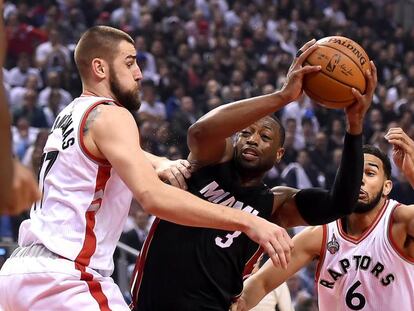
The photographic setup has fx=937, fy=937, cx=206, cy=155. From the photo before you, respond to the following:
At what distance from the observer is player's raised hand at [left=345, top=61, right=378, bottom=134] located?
4.30 metres

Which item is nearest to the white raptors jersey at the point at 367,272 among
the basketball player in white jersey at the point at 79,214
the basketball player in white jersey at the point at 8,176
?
the basketball player in white jersey at the point at 79,214

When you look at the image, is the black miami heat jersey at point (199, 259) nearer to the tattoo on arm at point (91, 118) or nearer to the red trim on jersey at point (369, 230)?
the red trim on jersey at point (369, 230)

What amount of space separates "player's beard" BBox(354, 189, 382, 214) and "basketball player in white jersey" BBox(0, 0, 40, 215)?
3.08m

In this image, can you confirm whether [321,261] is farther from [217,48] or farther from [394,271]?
[217,48]

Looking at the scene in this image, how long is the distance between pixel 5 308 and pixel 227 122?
4.15 ft

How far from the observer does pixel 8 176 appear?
2221 mm

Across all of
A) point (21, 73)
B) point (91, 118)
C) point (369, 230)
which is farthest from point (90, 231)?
point (21, 73)

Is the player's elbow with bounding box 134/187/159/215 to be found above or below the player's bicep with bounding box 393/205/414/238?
above

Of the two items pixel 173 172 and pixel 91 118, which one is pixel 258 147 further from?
pixel 91 118

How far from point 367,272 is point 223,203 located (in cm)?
102

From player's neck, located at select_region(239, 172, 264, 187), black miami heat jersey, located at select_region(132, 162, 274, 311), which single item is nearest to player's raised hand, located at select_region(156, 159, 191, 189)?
black miami heat jersey, located at select_region(132, 162, 274, 311)

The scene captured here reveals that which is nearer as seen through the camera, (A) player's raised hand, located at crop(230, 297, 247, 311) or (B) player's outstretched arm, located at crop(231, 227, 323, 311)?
(A) player's raised hand, located at crop(230, 297, 247, 311)

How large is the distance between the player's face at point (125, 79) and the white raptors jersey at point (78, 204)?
12 cm

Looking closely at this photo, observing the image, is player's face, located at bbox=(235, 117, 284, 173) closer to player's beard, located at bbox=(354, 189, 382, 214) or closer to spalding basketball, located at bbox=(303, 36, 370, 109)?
spalding basketball, located at bbox=(303, 36, 370, 109)
